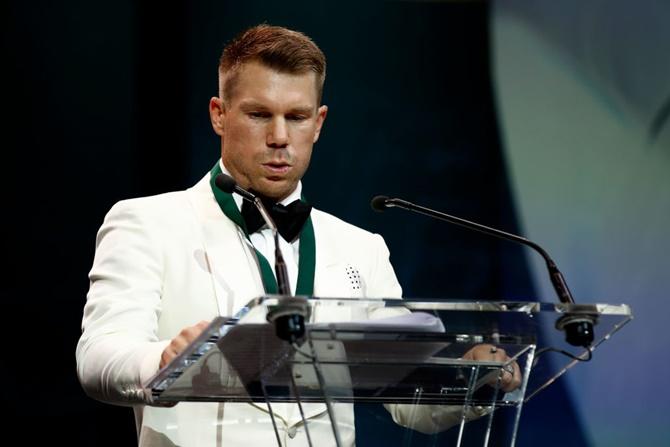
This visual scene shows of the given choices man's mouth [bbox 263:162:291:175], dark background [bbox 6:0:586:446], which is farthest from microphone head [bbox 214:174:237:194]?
dark background [bbox 6:0:586:446]

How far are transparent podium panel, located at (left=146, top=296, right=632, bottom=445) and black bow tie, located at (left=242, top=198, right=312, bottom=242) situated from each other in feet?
2.21

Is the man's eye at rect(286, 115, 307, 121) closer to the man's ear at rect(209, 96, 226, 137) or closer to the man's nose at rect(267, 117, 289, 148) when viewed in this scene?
the man's nose at rect(267, 117, 289, 148)

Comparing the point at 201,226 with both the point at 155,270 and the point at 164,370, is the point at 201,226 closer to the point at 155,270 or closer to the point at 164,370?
the point at 155,270

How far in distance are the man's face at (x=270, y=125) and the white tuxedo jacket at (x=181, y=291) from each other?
139mm

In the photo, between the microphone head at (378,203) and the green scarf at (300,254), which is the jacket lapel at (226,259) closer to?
the green scarf at (300,254)

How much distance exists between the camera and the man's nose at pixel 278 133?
2.72 m

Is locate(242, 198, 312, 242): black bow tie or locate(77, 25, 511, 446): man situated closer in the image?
locate(77, 25, 511, 446): man

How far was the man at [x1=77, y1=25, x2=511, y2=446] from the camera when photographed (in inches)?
90.5

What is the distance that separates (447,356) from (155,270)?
0.87 metres

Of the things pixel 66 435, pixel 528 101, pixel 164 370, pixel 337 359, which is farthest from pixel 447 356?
pixel 528 101

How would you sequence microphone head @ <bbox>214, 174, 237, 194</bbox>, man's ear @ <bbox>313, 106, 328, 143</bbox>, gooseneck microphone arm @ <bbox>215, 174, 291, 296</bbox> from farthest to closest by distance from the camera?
1. man's ear @ <bbox>313, 106, 328, 143</bbox>
2. microphone head @ <bbox>214, 174, 237, 194</bbox>
3. gooseneck microphone arm @ <bbox>215, 174, 291, 296</bbox>

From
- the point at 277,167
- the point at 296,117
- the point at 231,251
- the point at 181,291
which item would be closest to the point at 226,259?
the point at 231,251

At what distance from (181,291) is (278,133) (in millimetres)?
471

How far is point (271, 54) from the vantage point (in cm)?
274
